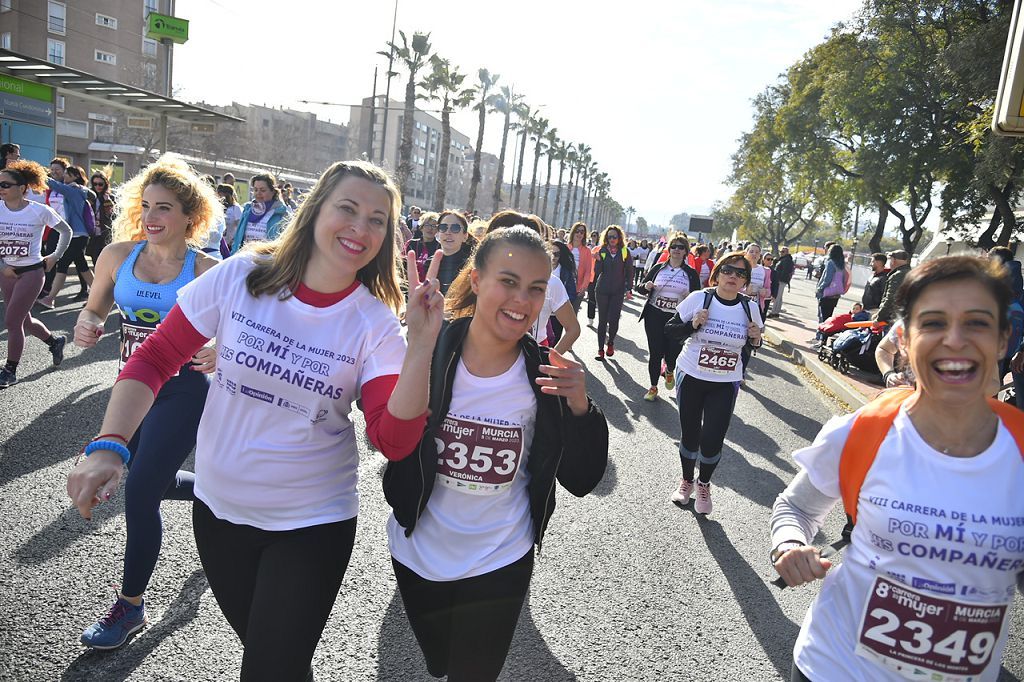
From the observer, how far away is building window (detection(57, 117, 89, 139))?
154 ft

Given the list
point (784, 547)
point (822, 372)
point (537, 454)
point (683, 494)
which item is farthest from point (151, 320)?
point (822, 372)

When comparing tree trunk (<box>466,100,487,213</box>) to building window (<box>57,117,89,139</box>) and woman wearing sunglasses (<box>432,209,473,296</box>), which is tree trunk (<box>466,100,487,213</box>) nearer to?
building window (<box>57,117,89,139</box>)

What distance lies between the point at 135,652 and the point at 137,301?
170cm

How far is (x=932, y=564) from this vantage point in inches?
71.7

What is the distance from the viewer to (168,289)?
361cm

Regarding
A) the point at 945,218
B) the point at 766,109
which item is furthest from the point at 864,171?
the point at 766,109

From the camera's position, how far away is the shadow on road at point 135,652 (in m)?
2.68

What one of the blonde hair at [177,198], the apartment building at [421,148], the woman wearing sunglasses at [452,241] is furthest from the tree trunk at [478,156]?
the apartment building at [421,148]

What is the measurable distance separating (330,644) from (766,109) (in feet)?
124

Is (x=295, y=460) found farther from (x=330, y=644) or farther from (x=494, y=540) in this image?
(x=330, y=644)

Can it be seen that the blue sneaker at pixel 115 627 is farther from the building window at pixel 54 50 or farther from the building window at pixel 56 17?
the building window at pixel 56 17

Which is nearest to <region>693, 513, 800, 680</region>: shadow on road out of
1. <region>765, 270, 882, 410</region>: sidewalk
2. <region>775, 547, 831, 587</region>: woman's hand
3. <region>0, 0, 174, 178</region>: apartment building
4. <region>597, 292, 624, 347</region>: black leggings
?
<region>775, 547, 831, 587</region>: woman's hand

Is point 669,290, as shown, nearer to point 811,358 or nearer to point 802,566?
point 811,358

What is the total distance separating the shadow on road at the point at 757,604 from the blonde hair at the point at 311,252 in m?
2.57
